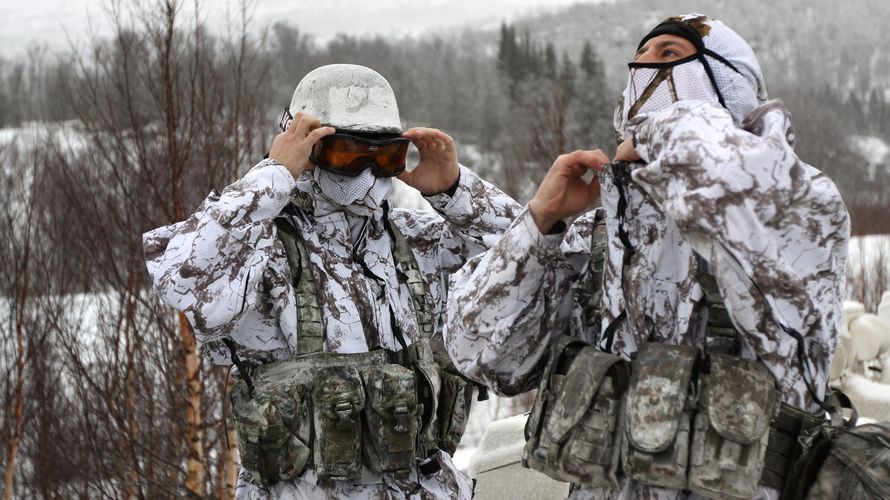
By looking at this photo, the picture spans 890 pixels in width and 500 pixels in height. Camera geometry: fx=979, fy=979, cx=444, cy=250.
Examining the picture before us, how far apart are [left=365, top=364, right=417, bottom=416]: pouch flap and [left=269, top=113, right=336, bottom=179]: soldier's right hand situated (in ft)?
2.27

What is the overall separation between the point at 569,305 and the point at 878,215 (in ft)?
82.7

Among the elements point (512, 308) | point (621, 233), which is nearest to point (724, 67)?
point (621, 233)

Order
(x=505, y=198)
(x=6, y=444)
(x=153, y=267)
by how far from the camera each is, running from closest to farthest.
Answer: (x=153, y=267) < (x=505, y=198) < (x=6, y=444)

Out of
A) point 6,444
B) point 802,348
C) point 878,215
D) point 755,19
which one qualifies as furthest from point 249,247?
point 755,19

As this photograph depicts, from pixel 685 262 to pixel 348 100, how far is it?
153cm

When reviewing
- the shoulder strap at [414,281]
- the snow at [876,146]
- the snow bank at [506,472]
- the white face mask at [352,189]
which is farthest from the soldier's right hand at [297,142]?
the snow at [876,146]

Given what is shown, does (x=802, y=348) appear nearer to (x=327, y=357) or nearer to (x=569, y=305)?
(x=569, y=305)

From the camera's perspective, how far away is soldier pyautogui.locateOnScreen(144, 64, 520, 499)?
9.85ft

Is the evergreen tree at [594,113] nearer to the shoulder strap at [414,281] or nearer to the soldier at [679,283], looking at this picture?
the shoulder strap at [414,281]

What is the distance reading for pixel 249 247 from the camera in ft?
9.97

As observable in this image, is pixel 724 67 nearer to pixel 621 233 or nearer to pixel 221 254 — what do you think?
pixel 621 233

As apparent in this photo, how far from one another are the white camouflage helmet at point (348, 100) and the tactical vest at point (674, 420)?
1.38m

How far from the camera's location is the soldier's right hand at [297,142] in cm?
315

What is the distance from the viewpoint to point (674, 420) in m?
2.04
